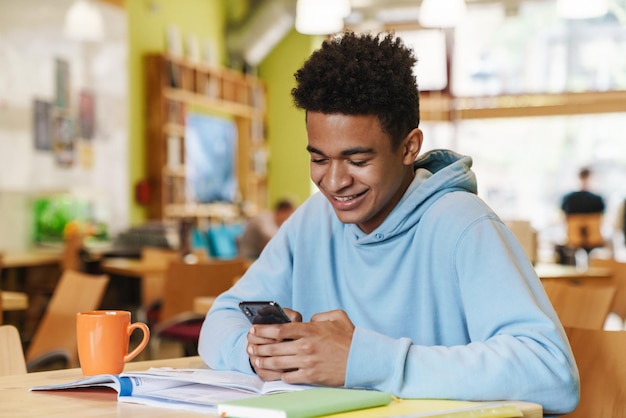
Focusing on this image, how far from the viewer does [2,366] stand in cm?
191

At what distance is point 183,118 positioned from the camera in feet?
34.2

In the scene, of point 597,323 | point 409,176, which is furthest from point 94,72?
point 409,176

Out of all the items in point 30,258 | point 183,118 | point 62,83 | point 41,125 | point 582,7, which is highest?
point 582,7

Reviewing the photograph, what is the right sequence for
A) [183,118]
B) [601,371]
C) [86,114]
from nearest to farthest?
[601,371] → [86,114] → [183,118]

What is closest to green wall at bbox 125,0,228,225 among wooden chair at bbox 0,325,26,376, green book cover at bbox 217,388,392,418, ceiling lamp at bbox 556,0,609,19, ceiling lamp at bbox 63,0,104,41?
ceiling lamp at bbox 63,0,104,41

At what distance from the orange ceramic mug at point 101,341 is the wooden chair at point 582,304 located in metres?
1.54

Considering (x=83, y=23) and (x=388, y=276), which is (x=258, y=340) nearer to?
(x=388, y=276)

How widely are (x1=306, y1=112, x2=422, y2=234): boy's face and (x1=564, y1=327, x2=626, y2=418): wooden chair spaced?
0.49 metres

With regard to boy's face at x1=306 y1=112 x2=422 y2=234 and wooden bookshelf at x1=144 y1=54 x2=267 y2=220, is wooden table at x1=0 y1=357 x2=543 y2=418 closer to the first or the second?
boy's face at x1=306 y1=112 x2=422 y2=234

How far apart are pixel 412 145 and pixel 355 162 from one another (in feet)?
0.46

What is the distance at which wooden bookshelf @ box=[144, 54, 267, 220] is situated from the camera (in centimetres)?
998

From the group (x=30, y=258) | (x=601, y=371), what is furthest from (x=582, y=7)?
(x=601, y=371)

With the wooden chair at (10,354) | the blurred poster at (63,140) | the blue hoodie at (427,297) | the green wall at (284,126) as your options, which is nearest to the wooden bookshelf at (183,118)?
the green wall at (284,126)

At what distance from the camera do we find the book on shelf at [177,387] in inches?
53.1
